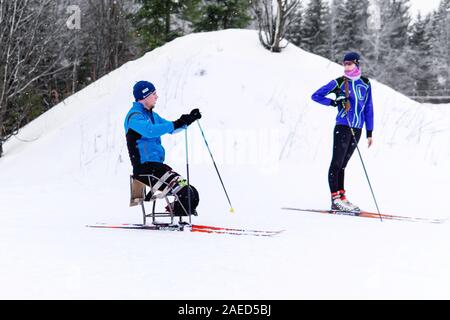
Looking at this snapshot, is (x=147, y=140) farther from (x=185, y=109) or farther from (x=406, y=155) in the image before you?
(x=406, y=155)

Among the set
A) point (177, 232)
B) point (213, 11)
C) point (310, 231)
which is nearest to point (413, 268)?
point (310, 231)

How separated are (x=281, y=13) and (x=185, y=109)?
429cm

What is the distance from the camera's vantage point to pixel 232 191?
8344 mm

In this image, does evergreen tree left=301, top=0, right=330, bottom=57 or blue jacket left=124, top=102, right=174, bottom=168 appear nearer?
blue jacket left=124, top=102, right=174, bottom=168

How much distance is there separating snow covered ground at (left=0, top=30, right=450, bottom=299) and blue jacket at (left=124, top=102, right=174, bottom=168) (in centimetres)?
86

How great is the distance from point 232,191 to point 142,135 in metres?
3.05

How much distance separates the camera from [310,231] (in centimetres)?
562

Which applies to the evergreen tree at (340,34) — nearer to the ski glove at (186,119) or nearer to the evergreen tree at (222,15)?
the evergreen tree at (222,15)

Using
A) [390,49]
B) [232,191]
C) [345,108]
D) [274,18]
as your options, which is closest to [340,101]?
[345,108]

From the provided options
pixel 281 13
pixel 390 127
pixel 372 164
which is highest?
pixel 281 13

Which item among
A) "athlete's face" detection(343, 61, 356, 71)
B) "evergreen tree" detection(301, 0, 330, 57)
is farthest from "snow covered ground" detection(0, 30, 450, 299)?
"evergreen tree" detection(301, 0, 330, 57)

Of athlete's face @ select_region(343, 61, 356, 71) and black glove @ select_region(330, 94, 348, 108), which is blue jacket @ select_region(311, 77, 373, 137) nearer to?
black glove @ select_region(330, 94, 348, 108)

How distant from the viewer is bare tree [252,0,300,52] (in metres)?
13.4

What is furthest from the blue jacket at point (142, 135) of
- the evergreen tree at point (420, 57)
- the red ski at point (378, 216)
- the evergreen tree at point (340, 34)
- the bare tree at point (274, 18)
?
the evergreen tree at point (420, 57)
